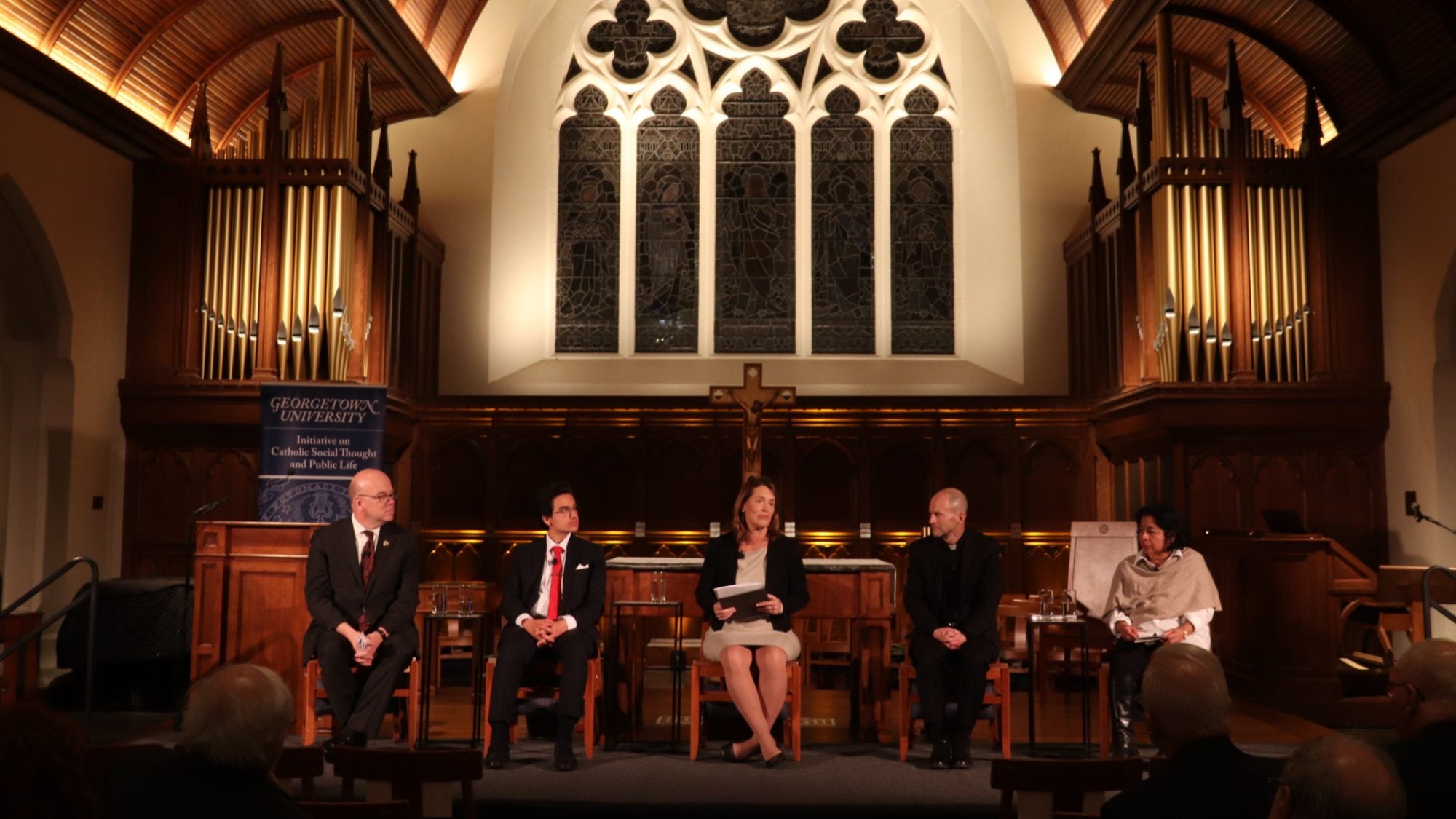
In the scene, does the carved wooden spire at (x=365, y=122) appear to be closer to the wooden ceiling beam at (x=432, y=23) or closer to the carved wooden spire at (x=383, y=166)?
the carved wooden spire at (x=383, y=166)

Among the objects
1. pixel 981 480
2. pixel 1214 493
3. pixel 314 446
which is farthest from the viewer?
pixel 981 480

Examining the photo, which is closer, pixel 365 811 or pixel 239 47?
pixel 365 811

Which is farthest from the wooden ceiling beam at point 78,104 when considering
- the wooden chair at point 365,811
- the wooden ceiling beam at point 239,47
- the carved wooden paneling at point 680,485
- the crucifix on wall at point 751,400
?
the wooden chair at point 365,811

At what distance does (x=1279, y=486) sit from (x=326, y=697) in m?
6.95

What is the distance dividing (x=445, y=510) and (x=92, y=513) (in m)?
2.92

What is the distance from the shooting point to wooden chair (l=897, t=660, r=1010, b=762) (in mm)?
5914

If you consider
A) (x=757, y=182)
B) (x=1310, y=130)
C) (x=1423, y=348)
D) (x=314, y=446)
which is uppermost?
(x=757, y=182)

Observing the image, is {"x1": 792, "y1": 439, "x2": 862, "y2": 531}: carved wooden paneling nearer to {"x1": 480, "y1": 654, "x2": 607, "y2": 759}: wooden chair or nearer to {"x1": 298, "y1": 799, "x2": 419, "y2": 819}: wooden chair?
{"x1": 480, "y1": 654, "x2": 607, "y2": 759}: wooden chair

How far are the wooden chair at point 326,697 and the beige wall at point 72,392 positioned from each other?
4.21 m

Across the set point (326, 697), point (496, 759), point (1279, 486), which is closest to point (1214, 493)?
point (1279, 486)

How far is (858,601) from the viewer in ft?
21.9

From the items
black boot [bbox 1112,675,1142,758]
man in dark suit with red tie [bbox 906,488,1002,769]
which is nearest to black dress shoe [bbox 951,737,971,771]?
man in dark suit with red tie [bbox 906,488,1002,769]

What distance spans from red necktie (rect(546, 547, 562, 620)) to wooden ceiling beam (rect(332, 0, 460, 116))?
562 centimetres

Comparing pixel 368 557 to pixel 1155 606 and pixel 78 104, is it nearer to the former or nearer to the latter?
pixel 1155 606
